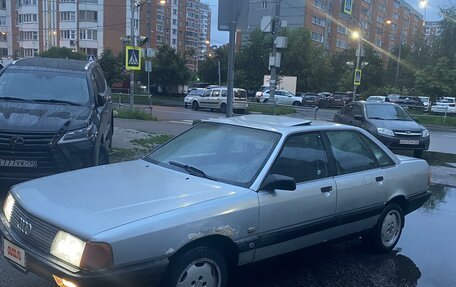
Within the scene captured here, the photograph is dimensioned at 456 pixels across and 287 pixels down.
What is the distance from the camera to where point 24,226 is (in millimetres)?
3232

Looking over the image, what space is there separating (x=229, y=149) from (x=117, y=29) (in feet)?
243

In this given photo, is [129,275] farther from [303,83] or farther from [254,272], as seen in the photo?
[303,83]

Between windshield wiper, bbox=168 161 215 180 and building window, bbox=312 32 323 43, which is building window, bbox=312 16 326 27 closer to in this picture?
building window, bbox=312 32 323 43

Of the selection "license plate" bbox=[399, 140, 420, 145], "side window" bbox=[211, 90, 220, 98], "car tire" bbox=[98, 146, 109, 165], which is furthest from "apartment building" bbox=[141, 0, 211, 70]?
"car tire" bbox=[98, 146, 109, 165]

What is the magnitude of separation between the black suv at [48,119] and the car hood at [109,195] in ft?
6.28

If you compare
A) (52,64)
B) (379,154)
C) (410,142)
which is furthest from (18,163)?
(410,142)

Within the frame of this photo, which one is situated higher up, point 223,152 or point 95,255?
point 223,152

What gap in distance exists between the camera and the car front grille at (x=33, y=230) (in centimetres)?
302

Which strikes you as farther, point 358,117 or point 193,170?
point 358,117

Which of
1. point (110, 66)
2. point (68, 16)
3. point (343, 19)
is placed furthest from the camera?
point (343, 19)

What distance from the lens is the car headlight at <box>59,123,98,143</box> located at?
19.4 feet

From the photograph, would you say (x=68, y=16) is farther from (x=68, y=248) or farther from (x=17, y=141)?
(x=68, y=248)

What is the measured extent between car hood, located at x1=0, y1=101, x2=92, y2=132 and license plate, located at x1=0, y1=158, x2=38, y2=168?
15.5 inches

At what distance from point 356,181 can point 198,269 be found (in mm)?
2082
